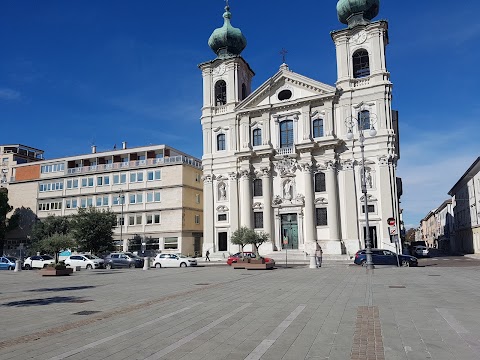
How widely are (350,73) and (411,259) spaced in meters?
22.9

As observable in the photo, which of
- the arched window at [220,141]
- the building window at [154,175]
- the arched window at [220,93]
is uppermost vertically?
the arched window at [220,93]

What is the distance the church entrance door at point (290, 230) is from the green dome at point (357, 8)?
2374 cm

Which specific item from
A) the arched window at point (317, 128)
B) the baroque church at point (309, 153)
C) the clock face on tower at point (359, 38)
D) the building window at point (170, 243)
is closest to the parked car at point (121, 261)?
the baroque church at point (309, 153)

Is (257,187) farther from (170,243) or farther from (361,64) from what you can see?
(361,64)

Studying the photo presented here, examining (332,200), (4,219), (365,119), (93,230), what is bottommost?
(93,230)

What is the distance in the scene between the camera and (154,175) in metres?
56.3

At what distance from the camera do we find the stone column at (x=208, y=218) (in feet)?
160

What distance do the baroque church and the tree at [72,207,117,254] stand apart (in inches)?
450

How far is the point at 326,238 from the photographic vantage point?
43.8 metres

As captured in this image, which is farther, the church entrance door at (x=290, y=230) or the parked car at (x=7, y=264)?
the church entrance door at (x=290, y=230)

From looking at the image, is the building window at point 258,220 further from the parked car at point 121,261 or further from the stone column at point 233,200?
the parked car at point 121,261

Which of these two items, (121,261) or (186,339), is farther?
(121,261)

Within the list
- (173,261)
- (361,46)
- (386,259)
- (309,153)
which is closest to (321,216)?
(309,153)

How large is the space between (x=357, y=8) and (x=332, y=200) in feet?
72.2
